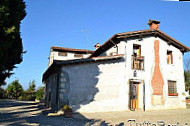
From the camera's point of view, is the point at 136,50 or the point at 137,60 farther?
the point at 136,50

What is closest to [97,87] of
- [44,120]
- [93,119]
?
[93,119]

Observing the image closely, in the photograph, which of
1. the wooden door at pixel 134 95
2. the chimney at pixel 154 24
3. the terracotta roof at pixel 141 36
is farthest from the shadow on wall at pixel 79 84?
the chimney at pixel 154 24

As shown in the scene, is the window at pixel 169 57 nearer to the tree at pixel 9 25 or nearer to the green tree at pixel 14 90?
the tree at pixel 9 25

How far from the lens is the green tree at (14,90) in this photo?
105ft

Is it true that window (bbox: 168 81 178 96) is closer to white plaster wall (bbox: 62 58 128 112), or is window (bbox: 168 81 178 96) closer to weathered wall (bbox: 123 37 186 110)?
weathered wall (bbox: 123 37 186 110)

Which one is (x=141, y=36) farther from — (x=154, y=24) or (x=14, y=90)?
(x=14, y=90)

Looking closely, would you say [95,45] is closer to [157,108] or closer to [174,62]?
[174,62]

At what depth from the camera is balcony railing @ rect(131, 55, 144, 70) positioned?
1227cm

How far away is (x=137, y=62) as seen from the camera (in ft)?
41.2

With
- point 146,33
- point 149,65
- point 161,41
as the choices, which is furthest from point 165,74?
point 146,33

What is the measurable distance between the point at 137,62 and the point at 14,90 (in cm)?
2771

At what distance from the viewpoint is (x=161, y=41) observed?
13820mm

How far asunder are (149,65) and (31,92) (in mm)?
27049

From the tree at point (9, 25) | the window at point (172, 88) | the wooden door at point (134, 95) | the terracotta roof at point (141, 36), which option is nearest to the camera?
the tree at point (9, 25)
